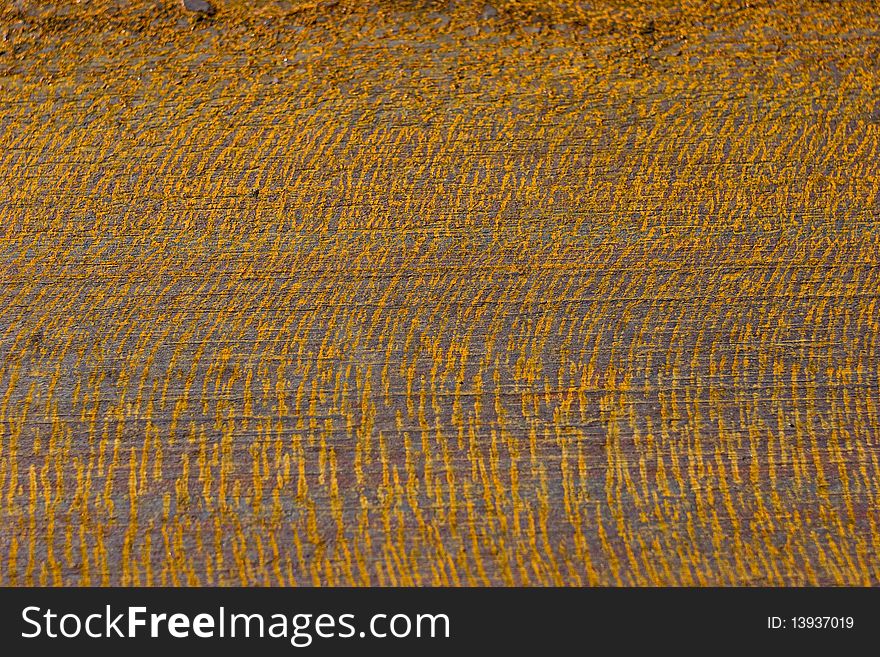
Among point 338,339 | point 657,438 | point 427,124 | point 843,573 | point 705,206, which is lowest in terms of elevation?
point 843,573

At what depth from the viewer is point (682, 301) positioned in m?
0.86

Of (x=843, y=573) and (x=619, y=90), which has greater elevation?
(x=619, y=90)

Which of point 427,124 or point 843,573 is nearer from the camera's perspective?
point 843,573

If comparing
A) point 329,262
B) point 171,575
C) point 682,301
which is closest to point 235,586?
point 171,575

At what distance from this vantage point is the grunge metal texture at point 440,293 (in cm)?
79

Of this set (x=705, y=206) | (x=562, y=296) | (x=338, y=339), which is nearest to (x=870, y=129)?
(x=705, y=206)

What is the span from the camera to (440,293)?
864 millimetres

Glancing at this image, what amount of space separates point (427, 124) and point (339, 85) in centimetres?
11

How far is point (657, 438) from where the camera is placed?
0.81m

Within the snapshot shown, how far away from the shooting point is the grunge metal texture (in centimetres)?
79

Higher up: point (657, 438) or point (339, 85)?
point (339, 85)
